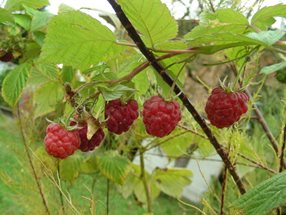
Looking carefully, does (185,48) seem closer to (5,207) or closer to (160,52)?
(160,52)

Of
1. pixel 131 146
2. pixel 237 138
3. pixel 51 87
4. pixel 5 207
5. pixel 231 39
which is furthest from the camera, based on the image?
pixel 5 207

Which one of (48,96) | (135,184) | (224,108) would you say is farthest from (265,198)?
(135,184)

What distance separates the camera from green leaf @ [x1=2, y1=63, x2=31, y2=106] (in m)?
0.69

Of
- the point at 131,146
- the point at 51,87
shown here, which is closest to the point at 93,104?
the point at 51,87

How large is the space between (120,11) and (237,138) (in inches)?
13.8

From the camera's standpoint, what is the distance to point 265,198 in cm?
50

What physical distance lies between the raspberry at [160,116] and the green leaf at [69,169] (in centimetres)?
69

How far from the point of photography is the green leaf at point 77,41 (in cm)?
47

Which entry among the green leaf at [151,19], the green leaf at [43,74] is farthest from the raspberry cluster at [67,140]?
the green leaf at [43,74]

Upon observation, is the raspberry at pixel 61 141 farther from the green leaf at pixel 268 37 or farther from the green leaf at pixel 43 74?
the green leaf at pixel 43 74

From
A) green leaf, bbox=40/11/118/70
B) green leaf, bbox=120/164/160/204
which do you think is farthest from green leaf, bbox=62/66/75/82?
green leaf, bbox=120/164/160/204

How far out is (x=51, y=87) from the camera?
95 centimetres

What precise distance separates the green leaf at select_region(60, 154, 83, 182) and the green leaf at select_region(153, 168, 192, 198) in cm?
38

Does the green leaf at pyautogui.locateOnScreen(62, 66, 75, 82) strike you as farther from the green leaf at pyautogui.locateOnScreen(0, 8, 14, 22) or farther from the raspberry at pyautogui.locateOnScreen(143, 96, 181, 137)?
the raspberry at pyautogui.locateOnScreen(143, 96, 181, 137)
